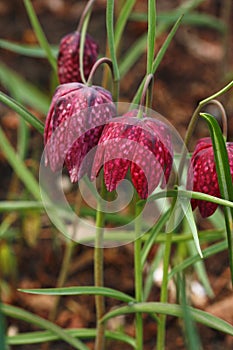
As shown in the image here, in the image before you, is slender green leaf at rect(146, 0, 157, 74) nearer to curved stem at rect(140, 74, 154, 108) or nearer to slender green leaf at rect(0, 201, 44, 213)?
curved stem at rect(140, 74, 154, 108)

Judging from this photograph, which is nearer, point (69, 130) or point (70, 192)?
point (69, 130)

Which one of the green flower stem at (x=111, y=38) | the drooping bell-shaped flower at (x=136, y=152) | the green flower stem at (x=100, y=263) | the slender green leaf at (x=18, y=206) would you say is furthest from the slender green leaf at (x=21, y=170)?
the drooping bell-shaped flower at (x=136, y=152)

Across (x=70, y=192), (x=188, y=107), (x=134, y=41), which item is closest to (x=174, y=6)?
(x=134, y=41)

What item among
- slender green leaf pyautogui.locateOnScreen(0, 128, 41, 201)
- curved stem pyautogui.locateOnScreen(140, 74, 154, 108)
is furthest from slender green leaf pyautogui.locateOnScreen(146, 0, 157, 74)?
slender green leaf pyautogui.locateOnScreen(0, 128, 41, 201)

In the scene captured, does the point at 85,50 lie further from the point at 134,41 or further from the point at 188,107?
the point at 134,41

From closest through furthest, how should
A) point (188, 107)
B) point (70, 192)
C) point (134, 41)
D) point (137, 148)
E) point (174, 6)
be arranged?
point (137, 148), point (70, 192), point (188, 107), point (134, 41), point (174, 6)

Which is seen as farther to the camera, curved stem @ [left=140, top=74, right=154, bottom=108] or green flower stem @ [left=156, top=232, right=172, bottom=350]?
green flower stem @ [left=156, top=232, right=172, bottom=350]
